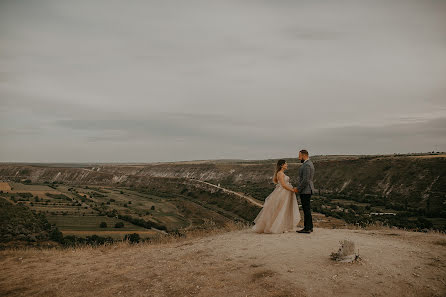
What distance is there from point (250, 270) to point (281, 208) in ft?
14.5

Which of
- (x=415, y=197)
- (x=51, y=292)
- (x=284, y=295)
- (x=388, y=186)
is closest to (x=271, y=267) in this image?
(x=284, y=295)

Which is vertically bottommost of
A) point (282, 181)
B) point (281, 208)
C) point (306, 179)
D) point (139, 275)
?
point (139, 275)

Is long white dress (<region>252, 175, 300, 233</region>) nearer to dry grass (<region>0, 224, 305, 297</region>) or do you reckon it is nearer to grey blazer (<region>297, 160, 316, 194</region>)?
grey blazer (<region>297, 160, 316, 194</region>)

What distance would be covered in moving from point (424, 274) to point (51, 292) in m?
9.84

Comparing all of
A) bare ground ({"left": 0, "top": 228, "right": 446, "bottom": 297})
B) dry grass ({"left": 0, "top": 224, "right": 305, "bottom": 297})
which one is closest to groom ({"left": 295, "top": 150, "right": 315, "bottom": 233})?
bare ground ({"left": 0, "top": 228, "right": 446, "bottom": 297})

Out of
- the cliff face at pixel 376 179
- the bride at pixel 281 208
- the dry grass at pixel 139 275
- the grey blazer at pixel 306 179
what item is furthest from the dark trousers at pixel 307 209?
the cliff face at pixel 376 179

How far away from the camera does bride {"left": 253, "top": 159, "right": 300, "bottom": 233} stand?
1195cm

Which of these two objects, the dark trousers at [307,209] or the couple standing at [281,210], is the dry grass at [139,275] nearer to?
the couple standing at [281,210]

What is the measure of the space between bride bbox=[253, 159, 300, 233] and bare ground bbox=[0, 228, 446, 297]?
0.68m

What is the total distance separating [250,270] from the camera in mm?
8023

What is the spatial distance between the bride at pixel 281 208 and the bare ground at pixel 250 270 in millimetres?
680

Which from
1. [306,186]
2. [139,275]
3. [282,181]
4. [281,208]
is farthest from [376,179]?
[139,275]

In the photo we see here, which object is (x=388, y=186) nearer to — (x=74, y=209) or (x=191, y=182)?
(x=191, y=182)

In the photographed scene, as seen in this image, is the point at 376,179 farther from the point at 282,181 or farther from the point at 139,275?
the point at 139,275
